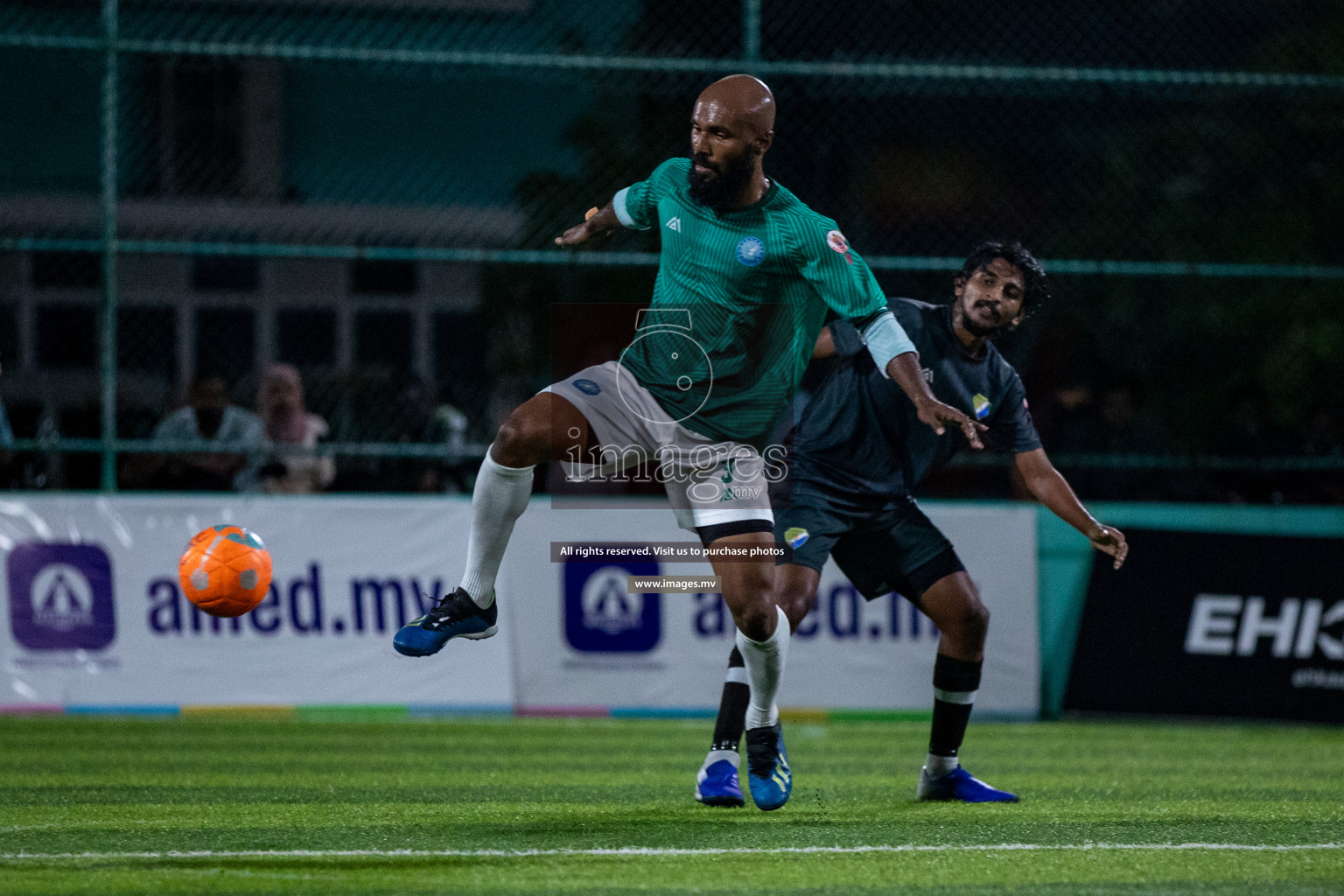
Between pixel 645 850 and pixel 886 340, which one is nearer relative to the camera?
pixel 645 850

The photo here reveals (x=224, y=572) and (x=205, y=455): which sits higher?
(x=205, y=455)

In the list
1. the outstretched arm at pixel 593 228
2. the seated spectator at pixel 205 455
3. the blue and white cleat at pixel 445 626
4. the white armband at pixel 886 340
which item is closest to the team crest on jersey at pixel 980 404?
the white armband at pixel 886 340

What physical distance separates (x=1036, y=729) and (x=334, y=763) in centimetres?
444

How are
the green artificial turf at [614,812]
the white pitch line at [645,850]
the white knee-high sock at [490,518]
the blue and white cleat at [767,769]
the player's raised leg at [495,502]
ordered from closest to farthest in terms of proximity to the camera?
1. the green artificial turf at [614,812]
2. the white pitch line at [645,850]
3. the player's raised leg at [495,502]
4. the white knee-high sock at [490,518]
5. the blue and white cleat at [767,769]

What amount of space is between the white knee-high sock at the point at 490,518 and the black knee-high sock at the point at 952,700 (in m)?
1.85

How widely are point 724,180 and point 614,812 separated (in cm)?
227

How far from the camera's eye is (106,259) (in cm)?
1048

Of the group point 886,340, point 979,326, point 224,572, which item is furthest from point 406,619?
point 886,340

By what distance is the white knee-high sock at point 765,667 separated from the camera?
5.87m

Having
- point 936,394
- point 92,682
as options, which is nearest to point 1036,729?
point 936,394

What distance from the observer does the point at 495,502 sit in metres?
5.54

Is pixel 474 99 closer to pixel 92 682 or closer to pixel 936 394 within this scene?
pixel 92 682

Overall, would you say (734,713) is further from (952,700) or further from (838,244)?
(838,244)

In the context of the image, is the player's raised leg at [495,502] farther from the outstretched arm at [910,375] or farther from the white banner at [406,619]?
the white banner at [406,619]
